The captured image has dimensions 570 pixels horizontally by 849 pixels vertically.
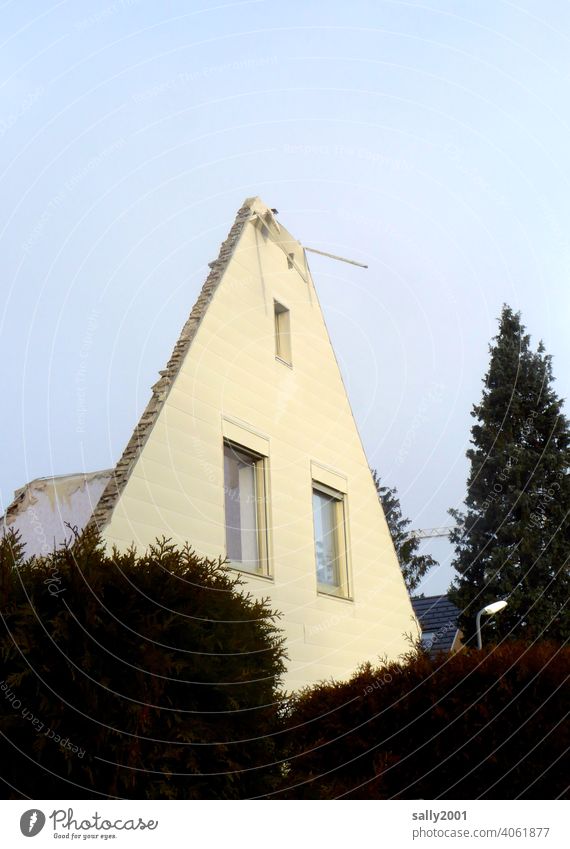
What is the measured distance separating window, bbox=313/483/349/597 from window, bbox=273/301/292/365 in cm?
214

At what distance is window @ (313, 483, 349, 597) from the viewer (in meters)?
14.9

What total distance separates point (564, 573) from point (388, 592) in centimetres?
1006

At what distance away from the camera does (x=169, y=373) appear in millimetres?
12172

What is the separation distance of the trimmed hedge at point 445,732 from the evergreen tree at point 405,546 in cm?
2110

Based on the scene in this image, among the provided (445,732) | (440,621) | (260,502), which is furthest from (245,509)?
(440,621)

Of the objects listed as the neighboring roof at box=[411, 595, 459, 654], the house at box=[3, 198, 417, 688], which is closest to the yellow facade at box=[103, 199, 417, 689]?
the house at box=[3, 198, 417, 688]

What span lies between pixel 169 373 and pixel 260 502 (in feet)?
8.02

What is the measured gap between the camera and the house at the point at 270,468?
11648 millimetres

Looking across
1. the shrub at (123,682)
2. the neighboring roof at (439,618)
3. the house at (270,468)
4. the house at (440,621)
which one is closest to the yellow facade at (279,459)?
the house at (270,468)

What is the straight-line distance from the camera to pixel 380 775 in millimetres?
8914

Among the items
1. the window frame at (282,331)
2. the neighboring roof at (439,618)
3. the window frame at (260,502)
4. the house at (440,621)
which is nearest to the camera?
the window frame at (260,502)

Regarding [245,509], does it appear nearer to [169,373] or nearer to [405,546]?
[169,373]

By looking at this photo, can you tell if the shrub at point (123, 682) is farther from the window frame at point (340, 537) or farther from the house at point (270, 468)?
the window frame at point (340, 537)
